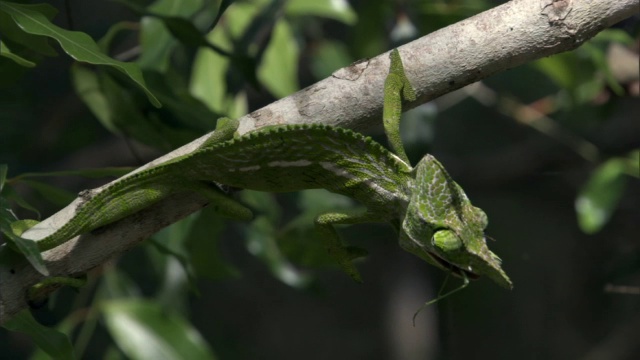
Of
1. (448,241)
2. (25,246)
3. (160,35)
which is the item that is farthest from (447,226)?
(160,35)

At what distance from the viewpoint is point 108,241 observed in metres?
2.07

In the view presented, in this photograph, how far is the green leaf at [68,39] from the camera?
2.05 m

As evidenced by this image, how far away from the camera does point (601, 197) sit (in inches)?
128

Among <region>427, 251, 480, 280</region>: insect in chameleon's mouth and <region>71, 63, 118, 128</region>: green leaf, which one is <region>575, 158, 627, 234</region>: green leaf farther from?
<region>71, 63, 118, 128</region>: green leaf

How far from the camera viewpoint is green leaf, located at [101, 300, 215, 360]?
316 cm

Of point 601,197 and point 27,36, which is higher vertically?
point 27,36

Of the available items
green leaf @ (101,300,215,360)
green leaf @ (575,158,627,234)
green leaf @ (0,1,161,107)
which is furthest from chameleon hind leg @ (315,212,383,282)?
green leaf @ (575,158,627,234)

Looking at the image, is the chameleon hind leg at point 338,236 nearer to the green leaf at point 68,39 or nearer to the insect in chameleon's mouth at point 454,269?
the insect in chameleon's mouth at point 454,269

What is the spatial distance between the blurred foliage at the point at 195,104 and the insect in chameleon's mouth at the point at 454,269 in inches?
29.7

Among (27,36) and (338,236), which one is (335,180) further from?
(27,36)

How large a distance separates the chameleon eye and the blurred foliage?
71 cm

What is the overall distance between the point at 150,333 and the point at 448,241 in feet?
5.19

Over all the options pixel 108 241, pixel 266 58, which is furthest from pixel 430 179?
pixel 266 58

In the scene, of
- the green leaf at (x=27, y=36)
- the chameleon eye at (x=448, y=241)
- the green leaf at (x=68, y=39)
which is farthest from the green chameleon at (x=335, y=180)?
the green leaf at (x=27, y=36)
